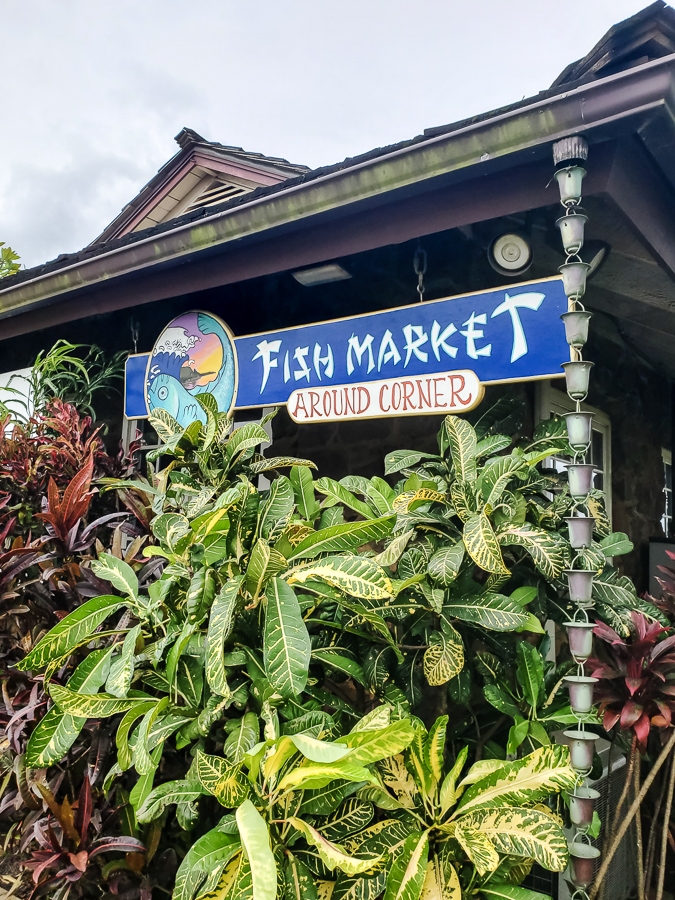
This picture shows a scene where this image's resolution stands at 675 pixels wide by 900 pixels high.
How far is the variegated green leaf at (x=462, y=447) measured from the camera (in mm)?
1843

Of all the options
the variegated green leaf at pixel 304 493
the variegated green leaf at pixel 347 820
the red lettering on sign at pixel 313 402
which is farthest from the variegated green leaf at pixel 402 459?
the variegated green leaf at pixel 347 820

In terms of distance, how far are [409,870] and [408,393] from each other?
147cm

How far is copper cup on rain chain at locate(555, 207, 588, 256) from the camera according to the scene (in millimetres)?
1797

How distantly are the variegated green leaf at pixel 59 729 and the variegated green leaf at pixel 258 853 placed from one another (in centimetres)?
62

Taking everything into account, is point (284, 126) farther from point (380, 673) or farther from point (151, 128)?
point (380, 673)

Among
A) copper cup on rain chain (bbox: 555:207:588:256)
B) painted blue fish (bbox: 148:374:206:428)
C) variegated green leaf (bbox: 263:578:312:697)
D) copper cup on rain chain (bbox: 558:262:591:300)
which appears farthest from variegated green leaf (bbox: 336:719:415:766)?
painted blue fish (bbox: 148:374:206:428)

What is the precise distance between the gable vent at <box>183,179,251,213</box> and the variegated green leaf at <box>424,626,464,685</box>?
6605 mm

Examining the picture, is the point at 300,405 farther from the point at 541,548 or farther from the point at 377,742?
the point at 377,742

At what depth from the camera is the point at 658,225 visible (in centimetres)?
236

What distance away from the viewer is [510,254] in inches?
98.7

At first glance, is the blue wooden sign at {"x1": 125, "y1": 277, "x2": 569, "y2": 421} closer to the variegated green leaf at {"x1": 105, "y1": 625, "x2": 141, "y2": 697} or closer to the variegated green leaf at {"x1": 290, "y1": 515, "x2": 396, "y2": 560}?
Answer: the variegated green leaf at {"x1": 290, "y1": 515, "x2": 396, "y2": 560}

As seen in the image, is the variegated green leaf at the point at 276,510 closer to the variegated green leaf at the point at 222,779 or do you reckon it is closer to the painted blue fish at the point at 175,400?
the variegated green leaf at the point at 222,779

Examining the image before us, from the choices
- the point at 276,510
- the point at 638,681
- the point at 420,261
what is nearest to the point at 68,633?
the point at 276,510

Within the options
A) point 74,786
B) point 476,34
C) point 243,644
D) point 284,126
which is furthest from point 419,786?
point 284,126
